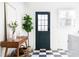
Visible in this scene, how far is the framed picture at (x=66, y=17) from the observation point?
5789 millimetres

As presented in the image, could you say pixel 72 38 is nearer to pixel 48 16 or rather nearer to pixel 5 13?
pixel 5 13

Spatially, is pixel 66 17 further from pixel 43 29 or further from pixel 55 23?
pixel 43 29

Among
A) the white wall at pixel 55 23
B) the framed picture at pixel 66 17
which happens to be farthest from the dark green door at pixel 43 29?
the framed picture at pixel 66 17

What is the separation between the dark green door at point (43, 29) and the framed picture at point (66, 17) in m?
0.48

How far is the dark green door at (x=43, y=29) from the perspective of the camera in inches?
226

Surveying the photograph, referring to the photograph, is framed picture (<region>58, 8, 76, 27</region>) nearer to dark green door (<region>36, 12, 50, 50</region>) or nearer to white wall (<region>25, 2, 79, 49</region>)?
white wall (<region>25, 2, 79, 49</region>)

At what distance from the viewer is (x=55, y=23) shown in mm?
5711

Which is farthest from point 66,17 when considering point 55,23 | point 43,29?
point 43,29

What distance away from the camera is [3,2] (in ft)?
10.4

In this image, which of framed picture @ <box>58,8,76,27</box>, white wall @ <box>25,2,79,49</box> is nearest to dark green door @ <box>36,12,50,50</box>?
white wall @ <box>25,2,79,49</box>

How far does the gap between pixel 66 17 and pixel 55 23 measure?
0.55 m

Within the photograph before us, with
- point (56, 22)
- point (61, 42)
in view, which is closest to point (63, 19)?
point (56, 22)

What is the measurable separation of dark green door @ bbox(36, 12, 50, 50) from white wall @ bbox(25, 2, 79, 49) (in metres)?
0.14

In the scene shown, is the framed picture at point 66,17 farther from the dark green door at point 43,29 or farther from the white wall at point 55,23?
the dark green door at point 43,29
